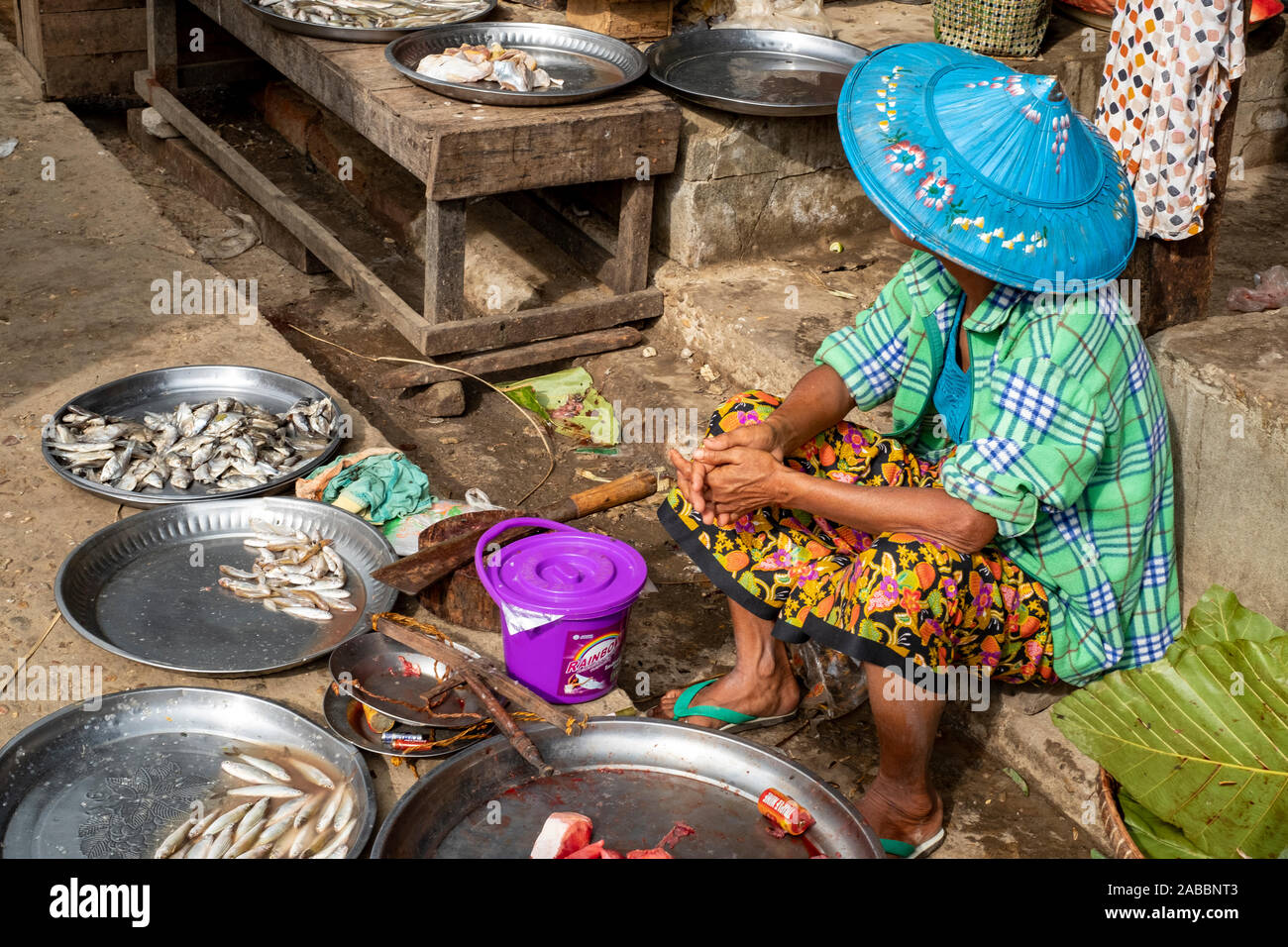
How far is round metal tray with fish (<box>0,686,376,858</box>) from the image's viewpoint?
251 centimetres

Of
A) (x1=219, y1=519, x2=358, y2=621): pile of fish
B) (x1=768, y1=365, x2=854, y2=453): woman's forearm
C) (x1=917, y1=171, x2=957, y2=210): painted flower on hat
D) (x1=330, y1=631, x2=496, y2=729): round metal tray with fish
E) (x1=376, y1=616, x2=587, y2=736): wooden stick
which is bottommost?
(x1=330, y1=631, x2=496, y2=729): round metal tray with fish

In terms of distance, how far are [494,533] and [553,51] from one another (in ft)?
9.60

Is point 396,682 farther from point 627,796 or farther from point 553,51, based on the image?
point 553,51

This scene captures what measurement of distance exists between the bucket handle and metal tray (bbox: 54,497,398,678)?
32cm

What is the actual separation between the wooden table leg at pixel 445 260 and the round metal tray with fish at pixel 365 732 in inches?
86.1

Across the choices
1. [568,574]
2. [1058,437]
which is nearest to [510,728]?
[568,574]

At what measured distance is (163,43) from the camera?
685cm

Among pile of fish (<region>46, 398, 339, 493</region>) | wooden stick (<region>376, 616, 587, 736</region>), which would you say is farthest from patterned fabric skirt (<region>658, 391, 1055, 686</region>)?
pile of fish (<region>46, 398, 339, 493</region>)

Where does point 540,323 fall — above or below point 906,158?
below

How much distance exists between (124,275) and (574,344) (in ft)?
5.85

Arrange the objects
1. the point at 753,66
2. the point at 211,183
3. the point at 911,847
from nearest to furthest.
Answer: the point at 911,847, the point at 753,66, the point at 211,183

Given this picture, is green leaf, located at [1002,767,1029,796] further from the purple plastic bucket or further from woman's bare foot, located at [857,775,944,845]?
the purple plastic bucket

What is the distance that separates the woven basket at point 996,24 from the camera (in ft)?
17.7
